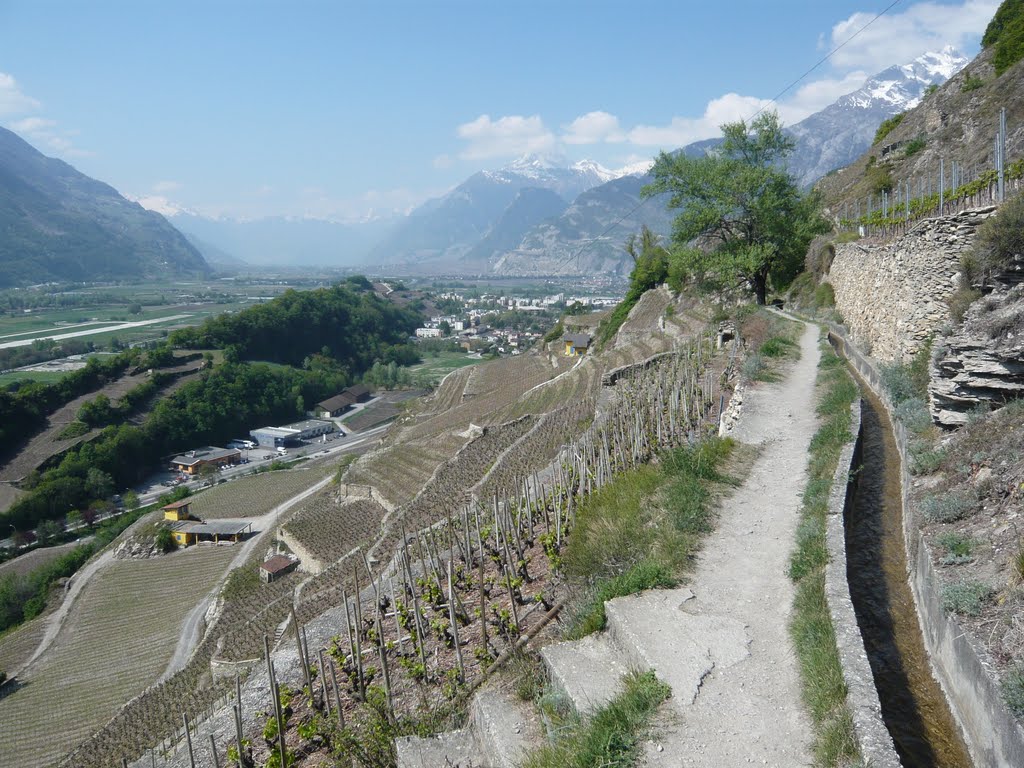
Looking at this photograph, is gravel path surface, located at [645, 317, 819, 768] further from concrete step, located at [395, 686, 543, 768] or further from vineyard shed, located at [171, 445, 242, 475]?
vineyard shed, located at [171, 445, 242, 475]

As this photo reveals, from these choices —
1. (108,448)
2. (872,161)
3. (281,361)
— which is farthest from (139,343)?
(872,161)

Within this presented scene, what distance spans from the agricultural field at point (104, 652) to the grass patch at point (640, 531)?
58.2 feet

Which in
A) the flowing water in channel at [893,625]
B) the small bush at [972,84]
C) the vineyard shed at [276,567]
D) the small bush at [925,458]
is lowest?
the vineyard shed at [276,567]

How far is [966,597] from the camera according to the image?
5516 millimetres

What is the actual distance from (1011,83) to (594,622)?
41.7 m

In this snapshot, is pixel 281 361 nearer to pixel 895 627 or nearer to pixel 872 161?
pixel 872 161


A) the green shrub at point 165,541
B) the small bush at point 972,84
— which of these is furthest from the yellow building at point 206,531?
the small bush at point 972,84

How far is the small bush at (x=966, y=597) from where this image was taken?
543cm

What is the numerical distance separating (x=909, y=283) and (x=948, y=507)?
9068 millimetres

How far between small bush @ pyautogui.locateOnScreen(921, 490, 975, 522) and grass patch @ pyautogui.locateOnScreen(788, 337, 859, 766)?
107 cm

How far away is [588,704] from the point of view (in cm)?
493

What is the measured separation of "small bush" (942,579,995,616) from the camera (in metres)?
5.43

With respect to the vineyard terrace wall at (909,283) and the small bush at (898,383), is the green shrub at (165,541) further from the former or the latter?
the small bush at (898,383)

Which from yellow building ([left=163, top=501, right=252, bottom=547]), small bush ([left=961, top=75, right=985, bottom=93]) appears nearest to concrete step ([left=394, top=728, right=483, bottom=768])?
yellow building ([left=163, top=501, right=252, bottom=547])
